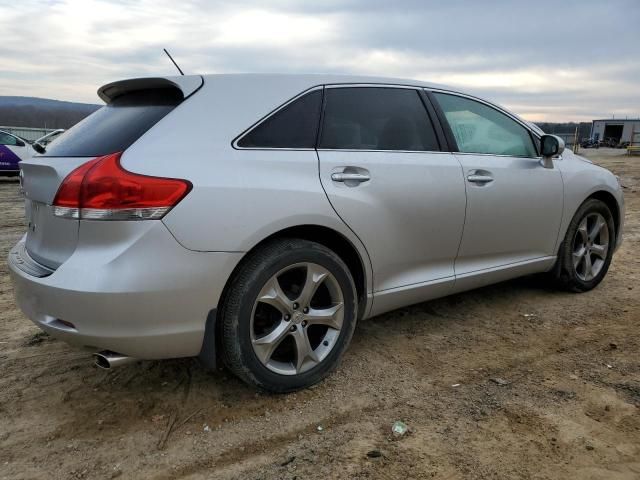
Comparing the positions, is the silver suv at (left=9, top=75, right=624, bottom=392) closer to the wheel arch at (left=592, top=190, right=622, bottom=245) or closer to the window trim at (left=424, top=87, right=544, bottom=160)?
Answer: the window trim at (left=424, top=87, right=544, bottom=160)

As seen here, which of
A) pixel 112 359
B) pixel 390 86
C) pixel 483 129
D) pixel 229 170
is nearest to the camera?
pixel 112 359

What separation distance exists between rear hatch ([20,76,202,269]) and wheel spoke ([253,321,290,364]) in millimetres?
943

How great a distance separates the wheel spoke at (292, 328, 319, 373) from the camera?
8.99 feet

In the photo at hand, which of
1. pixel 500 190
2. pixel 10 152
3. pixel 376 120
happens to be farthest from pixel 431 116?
pixel 10 152

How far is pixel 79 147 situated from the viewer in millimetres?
2645

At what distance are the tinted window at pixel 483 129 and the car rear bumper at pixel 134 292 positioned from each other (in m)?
1.90

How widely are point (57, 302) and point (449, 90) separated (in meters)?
2.73

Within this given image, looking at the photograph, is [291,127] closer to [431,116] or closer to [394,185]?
[394,185]

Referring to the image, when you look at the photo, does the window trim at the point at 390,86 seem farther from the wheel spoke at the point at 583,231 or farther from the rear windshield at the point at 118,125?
the wheel spoke at the point at 583,231

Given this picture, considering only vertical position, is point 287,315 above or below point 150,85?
below

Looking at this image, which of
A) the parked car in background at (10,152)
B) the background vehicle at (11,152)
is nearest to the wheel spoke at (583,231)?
the background vehicle at (11,152)

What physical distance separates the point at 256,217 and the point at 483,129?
2.06m

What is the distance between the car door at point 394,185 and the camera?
2.90m

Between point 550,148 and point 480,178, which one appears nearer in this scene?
point 480,178
